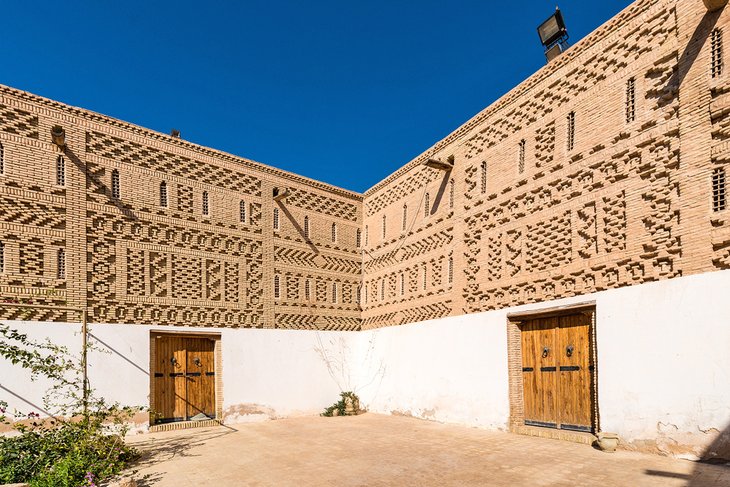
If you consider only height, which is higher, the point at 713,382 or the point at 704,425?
the point at 713,382

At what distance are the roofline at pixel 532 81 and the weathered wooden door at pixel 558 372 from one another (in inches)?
195

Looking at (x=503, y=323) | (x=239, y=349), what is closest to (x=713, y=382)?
(x=503, y=323)

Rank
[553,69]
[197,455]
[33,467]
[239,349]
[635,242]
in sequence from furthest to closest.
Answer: [239,349], [553,69], [197,455], [635,242], [33,467]

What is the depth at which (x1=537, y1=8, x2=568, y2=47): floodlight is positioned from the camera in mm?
10120

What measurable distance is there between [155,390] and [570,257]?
9.63 metres

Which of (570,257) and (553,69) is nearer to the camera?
(570,257)

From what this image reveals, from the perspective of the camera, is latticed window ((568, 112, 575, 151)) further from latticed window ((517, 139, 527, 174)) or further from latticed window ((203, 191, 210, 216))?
latticed window ((203, 191, 210, 216))


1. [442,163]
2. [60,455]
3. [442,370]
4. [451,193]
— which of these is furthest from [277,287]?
→ [60,455]

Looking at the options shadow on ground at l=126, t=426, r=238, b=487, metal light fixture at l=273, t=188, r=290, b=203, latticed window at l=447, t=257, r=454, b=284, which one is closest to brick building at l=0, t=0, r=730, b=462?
metal light fixture at l=273, t=188, r=290, b=203

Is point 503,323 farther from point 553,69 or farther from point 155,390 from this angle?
point 155,390

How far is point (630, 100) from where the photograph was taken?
794cm

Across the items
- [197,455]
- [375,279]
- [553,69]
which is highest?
[553,69]

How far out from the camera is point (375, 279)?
49.1 feet

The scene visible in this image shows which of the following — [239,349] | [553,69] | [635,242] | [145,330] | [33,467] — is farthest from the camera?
[239,349]
